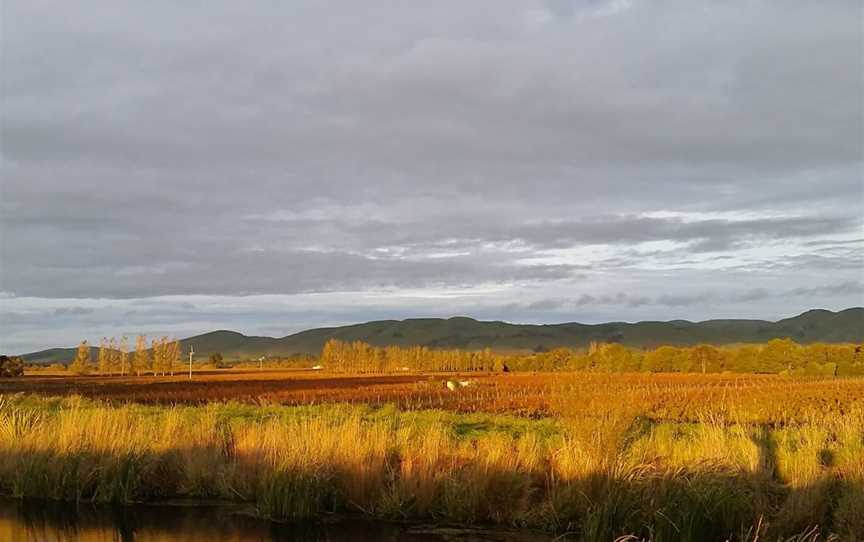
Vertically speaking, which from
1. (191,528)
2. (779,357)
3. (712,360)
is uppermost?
(191,528)

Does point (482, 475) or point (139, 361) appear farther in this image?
point (139, 361)

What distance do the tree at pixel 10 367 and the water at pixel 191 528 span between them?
3405 inches

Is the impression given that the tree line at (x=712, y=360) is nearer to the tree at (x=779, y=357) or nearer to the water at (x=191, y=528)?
the tree at (x=779, y=357)

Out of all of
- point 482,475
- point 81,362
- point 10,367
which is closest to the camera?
point 482,475

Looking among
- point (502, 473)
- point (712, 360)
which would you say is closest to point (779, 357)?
point (712, 360)

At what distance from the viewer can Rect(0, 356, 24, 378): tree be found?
282 feet

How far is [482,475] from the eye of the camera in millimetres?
11359

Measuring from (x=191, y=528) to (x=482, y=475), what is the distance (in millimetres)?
4564

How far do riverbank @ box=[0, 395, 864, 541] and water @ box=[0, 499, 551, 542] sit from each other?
415 mm

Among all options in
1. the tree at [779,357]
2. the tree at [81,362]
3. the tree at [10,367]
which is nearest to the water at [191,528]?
the tree at [10,367]

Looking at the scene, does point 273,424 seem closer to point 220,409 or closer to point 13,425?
point 13,425

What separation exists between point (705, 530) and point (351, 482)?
554 centimetres

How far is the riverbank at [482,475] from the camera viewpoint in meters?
9.78

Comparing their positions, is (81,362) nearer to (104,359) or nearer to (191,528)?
(104,359)
